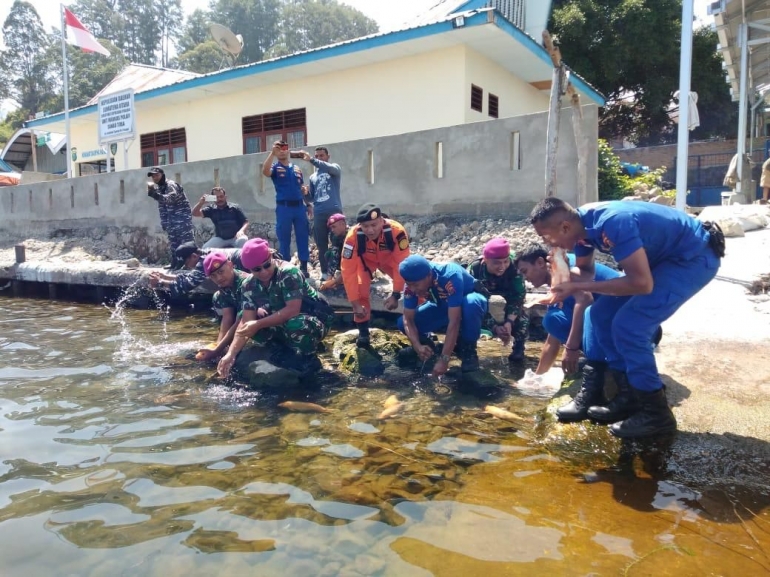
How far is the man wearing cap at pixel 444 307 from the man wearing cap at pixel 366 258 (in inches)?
17.7

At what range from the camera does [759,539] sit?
92.2 inches

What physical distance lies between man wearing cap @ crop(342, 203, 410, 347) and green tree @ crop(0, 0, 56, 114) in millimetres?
49916

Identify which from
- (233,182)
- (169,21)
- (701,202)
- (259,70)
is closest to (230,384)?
(233,182)

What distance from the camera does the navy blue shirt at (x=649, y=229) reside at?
9.49 ft

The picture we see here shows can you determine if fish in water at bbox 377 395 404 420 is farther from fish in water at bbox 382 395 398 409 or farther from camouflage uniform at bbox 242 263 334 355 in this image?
camouflage uniform at bbox 242 263 334 355

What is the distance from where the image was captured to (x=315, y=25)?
52.4 metres

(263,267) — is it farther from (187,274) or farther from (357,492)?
(187,274)

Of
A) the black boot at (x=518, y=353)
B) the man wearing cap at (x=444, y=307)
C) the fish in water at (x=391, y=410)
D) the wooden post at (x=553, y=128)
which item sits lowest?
the fish in water at (x=391, y=410)

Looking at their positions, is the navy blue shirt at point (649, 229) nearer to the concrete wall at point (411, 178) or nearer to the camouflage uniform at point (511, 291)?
the camouflage uniform at point (511, 291)

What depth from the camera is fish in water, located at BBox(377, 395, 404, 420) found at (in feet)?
13.1

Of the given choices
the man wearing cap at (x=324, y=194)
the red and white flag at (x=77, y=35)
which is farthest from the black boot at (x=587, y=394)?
the red and white flag at (x=77, y=35)

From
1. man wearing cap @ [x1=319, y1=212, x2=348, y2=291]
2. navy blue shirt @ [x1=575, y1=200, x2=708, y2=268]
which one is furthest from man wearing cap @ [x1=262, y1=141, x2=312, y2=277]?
navy blue shirt @ [x1=575, y1=200, x2=708, y2=268]

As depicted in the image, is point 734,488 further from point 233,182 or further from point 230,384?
point 233,182

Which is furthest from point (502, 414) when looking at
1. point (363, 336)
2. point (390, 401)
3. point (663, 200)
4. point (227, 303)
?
point (663, 200)
